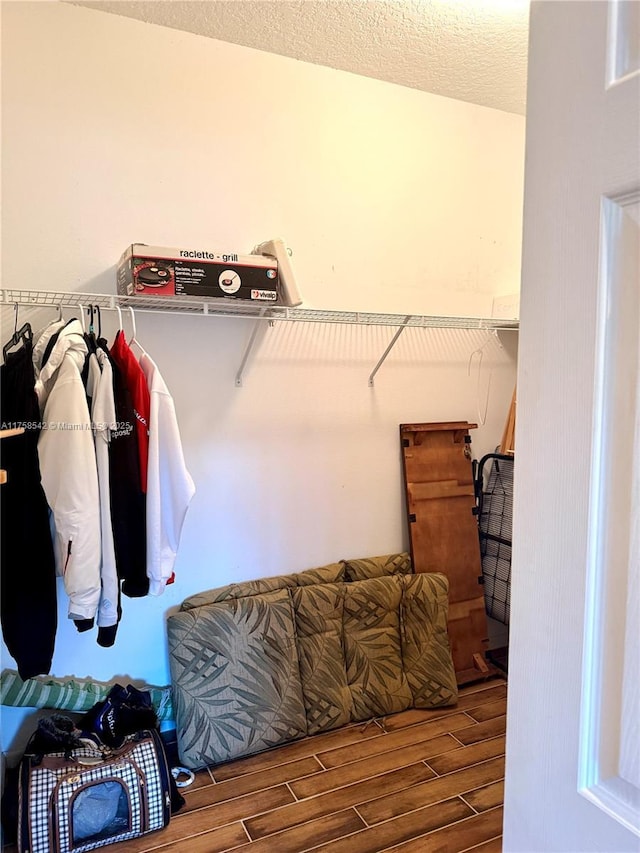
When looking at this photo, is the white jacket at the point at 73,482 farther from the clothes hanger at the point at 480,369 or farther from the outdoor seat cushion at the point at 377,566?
the clothes hanger at the point at 480,369

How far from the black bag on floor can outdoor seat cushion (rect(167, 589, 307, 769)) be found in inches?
10.4

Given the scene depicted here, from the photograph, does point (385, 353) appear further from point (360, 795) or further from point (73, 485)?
point (360, 795)

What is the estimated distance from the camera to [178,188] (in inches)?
94.2

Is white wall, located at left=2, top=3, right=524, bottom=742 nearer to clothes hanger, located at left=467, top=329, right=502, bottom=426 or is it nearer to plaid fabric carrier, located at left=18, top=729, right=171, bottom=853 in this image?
clothes hanger, located at left=467, top=329, right=502, bottom=426

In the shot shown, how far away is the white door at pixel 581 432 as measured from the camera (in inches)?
22.4

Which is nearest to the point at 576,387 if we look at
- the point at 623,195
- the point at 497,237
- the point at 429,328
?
the point at 623,195

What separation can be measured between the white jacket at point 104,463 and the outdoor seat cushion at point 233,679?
1.80 ft

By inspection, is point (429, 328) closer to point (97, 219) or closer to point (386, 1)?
point (386, 1)

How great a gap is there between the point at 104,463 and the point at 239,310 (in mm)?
896

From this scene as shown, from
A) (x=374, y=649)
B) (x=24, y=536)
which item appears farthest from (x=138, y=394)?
(x=374, y=649)

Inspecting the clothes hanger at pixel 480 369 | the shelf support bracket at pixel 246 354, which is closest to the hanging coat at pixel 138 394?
the shelf support bracket at pixel 246 354

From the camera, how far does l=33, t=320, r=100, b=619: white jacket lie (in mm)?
1770

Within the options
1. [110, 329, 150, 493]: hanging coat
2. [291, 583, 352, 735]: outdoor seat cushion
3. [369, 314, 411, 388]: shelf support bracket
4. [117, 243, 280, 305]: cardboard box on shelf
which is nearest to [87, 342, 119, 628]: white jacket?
[110, 329, 150, 493]: hanging coat

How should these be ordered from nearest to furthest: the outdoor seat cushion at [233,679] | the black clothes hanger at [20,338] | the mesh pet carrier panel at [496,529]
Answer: the black clothes hanger at [20,338] < the outdoor seat cushion at [233,679] < the mesh pet carrier panel at [496,529]
